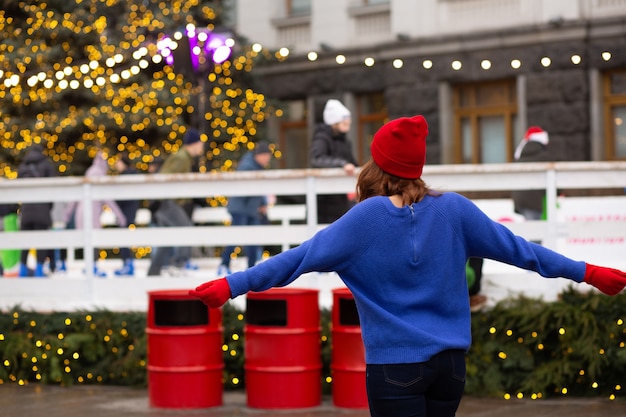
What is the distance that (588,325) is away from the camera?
944cm

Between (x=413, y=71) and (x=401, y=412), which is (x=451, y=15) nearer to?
(x=413, y=71)

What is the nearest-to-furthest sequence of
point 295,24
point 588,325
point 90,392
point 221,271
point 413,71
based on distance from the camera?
point 588,325 < point 90,392 < point 221,271 < point 413,71 < point 295,24

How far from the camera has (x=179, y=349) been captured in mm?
9266

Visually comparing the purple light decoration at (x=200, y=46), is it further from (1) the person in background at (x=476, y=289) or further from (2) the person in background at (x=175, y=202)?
(1) the person in background at (x=476, y=289)

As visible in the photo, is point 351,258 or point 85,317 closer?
point 351,258

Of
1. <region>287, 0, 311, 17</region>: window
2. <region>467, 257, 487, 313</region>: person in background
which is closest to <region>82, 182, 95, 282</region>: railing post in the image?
<region>467, 257, 487, 313</region>: person in background

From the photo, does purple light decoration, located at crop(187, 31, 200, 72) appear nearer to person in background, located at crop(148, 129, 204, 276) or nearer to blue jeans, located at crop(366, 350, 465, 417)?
person in background, located at crop(148, 129, 204, 276)

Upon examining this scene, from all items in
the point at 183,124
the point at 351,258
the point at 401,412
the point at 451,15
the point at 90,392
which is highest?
the point at 451,15

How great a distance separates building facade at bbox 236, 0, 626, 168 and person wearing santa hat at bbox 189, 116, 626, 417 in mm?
14130

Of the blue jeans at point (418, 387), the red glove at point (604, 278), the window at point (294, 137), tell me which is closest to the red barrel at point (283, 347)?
the red glove at point (604, 278)

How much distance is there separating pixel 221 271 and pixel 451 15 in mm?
10376

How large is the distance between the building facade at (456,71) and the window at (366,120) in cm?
2

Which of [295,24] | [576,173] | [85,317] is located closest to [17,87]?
[295,24]

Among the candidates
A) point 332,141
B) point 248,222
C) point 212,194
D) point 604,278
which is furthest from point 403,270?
point 248,222
